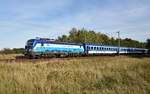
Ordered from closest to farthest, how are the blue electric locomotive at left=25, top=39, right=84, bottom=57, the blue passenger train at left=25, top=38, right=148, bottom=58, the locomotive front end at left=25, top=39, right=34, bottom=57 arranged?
1. the locomotive front end at left=25, top=39, right=34, bottom=57
2. the blue electric locomotive at left=25, top=39, right=84, bottom=57
3. the blue passenger train at left=25, top=38, right=148, bottom=58

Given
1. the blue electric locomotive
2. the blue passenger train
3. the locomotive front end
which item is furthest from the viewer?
the blue passenger train

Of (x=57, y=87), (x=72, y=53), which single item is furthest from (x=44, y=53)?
(x=57, y=87)

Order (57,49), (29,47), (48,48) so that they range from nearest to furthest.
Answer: (29,47) < (48,48) < (57,49)

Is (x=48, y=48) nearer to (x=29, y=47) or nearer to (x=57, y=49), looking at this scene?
(x=57, y=49)

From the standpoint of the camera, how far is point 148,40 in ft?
146

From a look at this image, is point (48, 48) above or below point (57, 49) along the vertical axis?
above

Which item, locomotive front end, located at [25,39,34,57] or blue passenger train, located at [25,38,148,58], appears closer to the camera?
locomotive front end, located at [25,39,34,57]

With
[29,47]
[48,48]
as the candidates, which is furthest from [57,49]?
[29,47]

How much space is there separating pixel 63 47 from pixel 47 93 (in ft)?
62.7

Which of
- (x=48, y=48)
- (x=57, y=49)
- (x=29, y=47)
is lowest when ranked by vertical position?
(x=57, y=49)

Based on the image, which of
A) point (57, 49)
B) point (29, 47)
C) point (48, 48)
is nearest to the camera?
point (29, 47)

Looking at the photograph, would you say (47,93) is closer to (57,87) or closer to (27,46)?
(57,87)

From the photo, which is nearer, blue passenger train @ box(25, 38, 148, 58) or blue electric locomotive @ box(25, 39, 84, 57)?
blue electric locomotive @ box(25, 39, 84, 57)

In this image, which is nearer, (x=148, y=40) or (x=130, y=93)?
(x=130, y=93)
